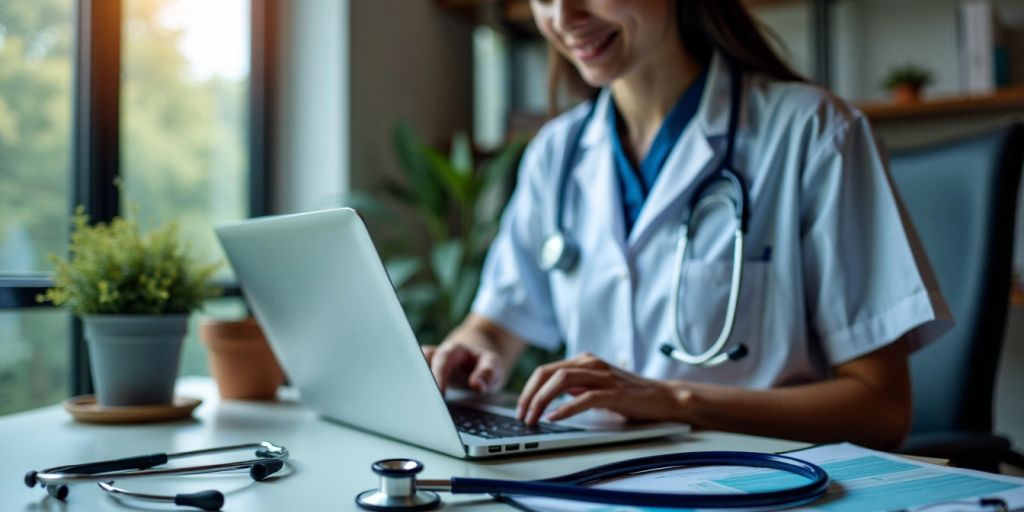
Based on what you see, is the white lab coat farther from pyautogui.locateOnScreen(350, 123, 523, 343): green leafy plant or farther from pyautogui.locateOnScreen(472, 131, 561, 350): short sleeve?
pyautogui.locateOnScreen(350, 123, 523, 343): green leafy plant

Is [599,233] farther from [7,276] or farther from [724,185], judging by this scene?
[7,276]

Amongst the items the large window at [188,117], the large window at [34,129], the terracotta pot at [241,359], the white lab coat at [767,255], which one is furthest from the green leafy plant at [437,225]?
the terracotta pot at [241,359]

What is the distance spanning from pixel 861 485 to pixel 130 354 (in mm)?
792

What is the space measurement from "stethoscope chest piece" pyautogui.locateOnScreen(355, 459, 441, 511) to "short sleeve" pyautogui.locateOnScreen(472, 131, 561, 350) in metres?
0.79

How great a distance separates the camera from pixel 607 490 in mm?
506

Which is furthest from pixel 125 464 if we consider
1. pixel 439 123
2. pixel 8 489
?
pixel 439 123

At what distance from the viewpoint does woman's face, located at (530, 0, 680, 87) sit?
114 cm

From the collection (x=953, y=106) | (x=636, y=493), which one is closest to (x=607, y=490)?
(x=636, y=493)

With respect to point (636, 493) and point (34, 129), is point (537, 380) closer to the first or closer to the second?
point (636, 493)

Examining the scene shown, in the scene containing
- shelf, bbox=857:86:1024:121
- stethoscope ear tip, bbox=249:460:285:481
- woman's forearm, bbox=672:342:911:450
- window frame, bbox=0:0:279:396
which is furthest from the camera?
shelf, bbox=857:86:1024:121

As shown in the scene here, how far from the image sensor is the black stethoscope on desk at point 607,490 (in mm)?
501

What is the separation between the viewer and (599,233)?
1241mm

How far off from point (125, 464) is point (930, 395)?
3.60 feet

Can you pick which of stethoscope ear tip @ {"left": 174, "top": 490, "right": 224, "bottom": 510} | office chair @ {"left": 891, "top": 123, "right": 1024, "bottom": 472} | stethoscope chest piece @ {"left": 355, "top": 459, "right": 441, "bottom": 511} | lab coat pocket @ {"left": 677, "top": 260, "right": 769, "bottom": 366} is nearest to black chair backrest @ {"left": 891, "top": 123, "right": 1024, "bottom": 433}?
office chair @ {"left": 891, "top": 123, "right": 1024, "bottom": 472}
